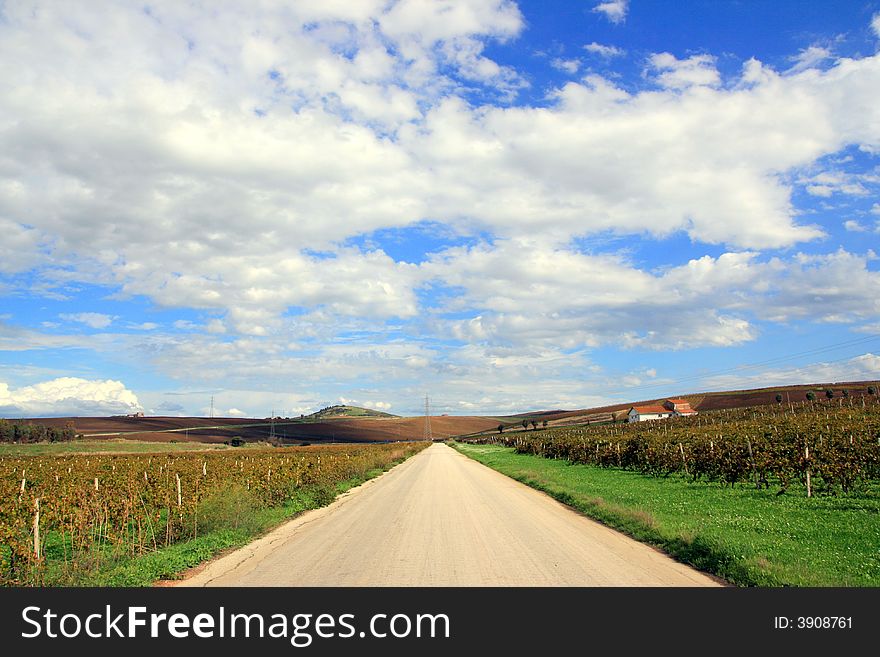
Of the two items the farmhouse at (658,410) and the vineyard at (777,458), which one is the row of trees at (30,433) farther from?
the farmhouse at (658,410)

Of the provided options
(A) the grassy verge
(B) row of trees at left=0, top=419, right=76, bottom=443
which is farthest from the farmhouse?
(A) the grassy verge

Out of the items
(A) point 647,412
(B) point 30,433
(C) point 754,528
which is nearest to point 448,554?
(C) point 754,528

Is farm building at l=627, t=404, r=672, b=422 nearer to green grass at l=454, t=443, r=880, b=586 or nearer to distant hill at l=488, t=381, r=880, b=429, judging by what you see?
distant hill at l=488, t=381, r=880, b=429

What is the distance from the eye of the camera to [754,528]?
1335 centimetres

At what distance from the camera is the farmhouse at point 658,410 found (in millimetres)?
118938

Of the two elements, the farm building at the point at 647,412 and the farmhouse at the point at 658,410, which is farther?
the farm building at the point at 647,412

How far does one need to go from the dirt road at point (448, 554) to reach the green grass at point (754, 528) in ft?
2.06

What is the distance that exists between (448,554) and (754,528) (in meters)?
7.26
